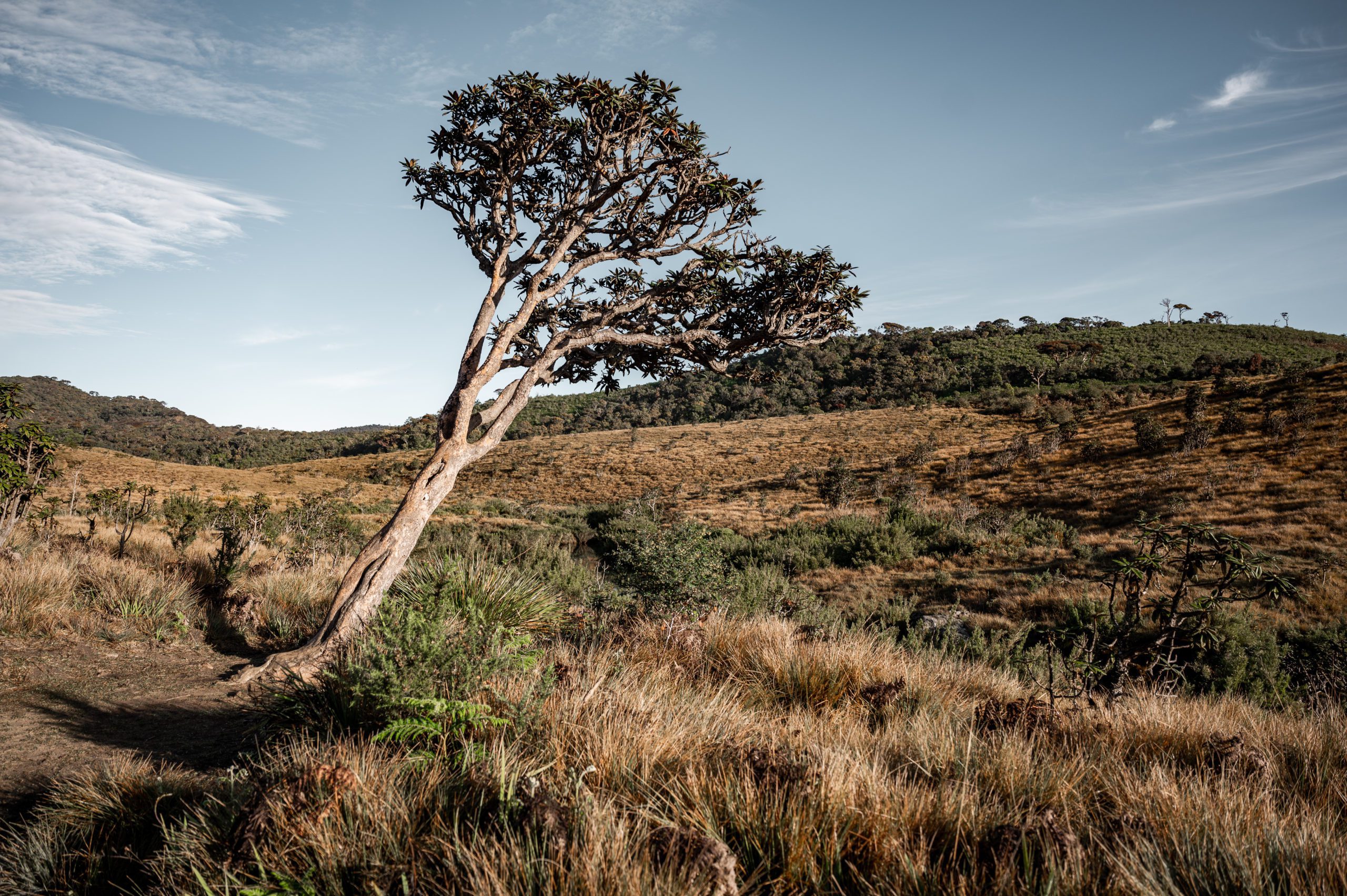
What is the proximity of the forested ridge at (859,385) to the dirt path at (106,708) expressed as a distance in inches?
2048

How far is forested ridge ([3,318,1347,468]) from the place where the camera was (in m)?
64.6

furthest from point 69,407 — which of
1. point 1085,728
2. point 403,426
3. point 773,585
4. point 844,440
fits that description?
point 1085,728

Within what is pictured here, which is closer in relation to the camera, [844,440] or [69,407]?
[844,440]

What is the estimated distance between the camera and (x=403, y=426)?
81688 millimetres

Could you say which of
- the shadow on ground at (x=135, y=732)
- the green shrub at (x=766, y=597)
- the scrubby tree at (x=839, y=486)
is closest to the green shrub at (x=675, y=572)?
the green shrub at (x=766, y=597)

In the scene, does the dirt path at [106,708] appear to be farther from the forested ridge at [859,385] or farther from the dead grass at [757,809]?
the forested ridge at [859,385]

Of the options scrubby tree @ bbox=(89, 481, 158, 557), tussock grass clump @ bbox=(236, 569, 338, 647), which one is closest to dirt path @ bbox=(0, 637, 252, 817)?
tussock grass clump @ bbox=(236, 569, 338, 647)

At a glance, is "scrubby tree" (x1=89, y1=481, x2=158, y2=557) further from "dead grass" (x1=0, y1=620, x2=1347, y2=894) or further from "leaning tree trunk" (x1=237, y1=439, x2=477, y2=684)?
"dead grass" (x1=0, y1=620, x2=1347, y2=894)

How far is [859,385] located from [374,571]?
7814cm

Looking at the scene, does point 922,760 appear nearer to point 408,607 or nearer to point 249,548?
point 408,607

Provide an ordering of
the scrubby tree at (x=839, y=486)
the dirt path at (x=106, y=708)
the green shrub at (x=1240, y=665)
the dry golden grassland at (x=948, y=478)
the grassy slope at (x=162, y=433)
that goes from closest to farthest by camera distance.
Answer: the dirt path at (x=106, y=708) < the green shrub at (x=1240, y=665) < the dry golden grassland at (x=948, y=478) < the scrubby tree at (x=839, y=486) < the grassy slope at (x=162, y=433)

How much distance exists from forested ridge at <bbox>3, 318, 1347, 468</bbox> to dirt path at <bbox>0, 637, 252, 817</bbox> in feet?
171

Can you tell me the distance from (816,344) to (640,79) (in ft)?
13.6

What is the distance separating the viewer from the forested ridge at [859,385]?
6456 centimetres
